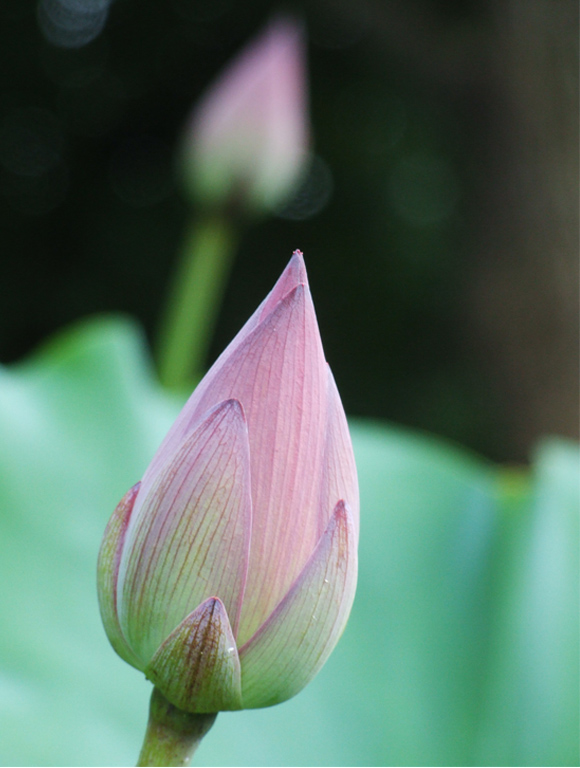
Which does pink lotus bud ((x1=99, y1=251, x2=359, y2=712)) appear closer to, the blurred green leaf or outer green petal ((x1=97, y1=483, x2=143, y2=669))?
outer green petal ((x1=97, y1=483, x2=143, y2=669))

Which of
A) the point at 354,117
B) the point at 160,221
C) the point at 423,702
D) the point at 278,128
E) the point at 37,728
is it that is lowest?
the point at 37,728

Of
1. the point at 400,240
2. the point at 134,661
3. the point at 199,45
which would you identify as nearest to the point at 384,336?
the point at 400,240

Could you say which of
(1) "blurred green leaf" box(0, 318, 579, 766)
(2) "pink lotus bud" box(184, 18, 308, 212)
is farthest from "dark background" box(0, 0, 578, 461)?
(1) "blurred green leaf" box(0, 318, 579, 766)

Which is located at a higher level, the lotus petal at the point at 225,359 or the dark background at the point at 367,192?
the dark background at the point at 367,192

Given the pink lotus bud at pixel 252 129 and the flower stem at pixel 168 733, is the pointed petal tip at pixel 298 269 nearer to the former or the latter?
the flower stem at pixel 168 733

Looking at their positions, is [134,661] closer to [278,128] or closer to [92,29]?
[278,128]

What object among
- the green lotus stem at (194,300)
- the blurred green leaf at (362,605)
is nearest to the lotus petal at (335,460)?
the blurred green leaf at (362,605)

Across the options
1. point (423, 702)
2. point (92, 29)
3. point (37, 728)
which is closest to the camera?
point (37, 728)
